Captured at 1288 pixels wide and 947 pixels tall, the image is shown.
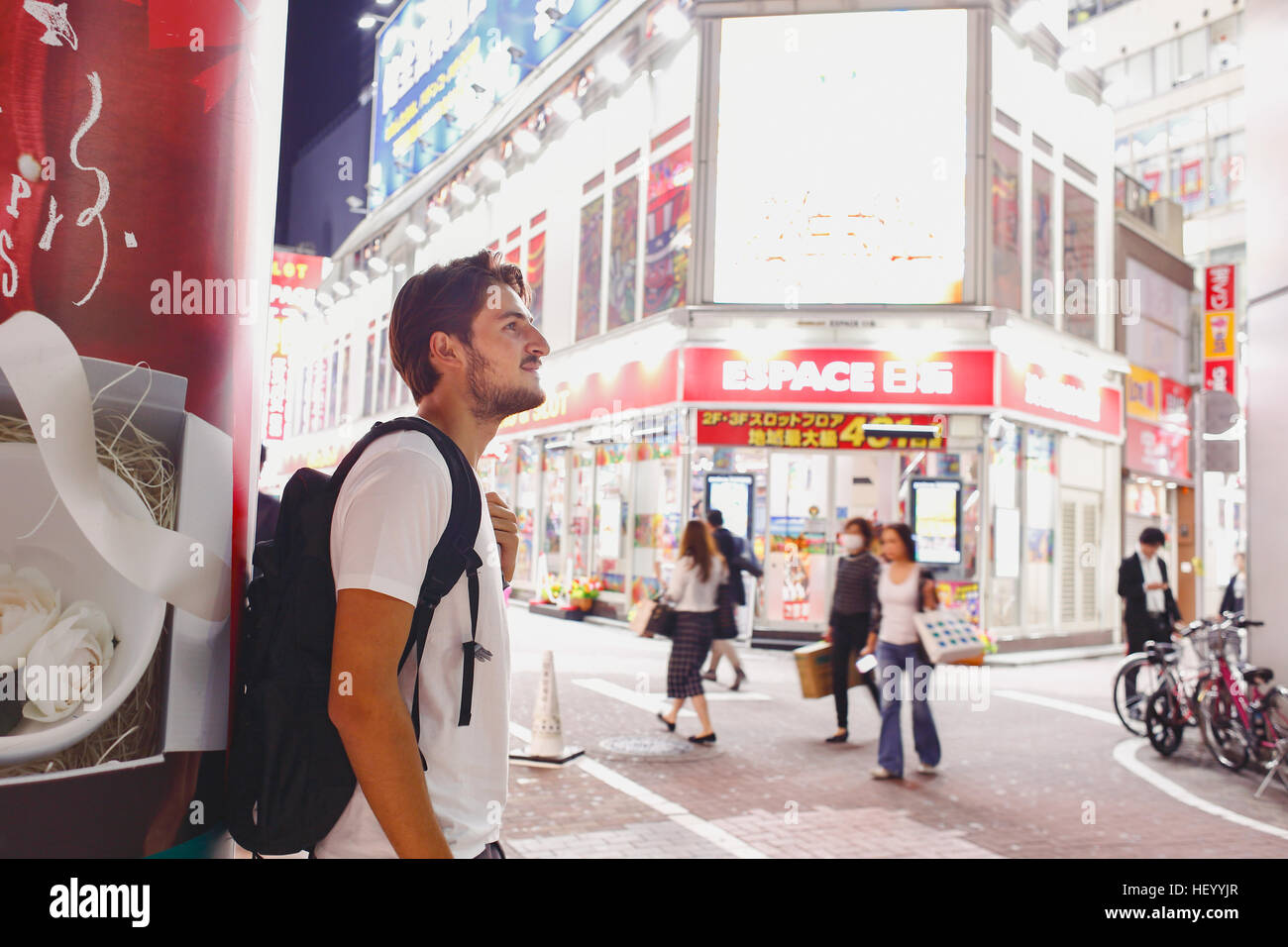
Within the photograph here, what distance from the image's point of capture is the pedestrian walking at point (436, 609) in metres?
1.51

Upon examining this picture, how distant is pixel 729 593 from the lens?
9914 millimetres

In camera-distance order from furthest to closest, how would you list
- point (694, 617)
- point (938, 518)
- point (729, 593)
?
point (938, 518)
point (729, 593)
point (694, 617)

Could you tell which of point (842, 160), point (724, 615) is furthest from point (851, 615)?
point (842, 160)

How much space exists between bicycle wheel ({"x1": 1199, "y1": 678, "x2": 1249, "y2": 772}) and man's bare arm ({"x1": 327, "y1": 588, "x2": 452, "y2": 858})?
8637 mm

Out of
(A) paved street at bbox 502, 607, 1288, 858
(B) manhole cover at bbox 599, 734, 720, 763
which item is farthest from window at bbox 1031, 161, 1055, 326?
(B) manhole cover at bbox 599, 734, 720, 763

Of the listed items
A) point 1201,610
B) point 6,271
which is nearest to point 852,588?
point 6,271

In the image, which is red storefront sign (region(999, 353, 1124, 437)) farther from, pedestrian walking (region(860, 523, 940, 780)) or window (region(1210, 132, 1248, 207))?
window (region(1210, 132, 1248, 207))

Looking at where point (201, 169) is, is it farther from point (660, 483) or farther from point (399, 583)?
point (660, 483)

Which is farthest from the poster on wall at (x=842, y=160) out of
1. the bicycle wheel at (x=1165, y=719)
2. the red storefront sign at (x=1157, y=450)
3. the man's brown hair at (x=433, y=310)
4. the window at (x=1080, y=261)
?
the man's brown hair at (x=433, y=310)

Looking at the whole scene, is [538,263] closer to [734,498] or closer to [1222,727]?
[734,498]

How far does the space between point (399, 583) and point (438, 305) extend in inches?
24.3

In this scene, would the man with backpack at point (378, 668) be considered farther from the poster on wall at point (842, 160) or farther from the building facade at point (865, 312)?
the poster on wall at point (842, 160)

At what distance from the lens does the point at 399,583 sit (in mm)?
1523

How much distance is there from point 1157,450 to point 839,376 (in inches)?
402
